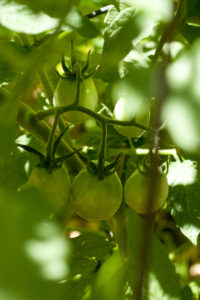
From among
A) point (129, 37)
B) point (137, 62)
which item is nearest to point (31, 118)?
point (137, 62)

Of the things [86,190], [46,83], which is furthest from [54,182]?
[46,83]

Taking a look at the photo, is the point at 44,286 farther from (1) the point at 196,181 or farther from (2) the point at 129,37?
(1) the point at 196,181

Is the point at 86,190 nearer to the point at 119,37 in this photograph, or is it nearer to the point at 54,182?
the point at 54,182

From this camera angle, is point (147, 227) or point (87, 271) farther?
point (87, 271)

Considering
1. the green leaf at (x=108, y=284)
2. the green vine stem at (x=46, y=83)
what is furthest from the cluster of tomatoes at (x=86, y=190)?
the green leaf at (x=108, y=284)

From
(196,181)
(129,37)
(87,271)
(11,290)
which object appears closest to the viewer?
(11,290)

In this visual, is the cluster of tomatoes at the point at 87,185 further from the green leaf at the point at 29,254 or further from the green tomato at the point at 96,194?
the green leaf at the point at 29,254

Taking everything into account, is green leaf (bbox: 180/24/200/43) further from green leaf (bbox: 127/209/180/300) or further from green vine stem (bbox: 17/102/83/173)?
green leaf (bbox: 127/209/180/300)
